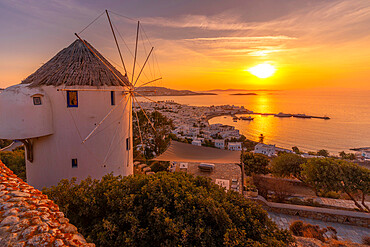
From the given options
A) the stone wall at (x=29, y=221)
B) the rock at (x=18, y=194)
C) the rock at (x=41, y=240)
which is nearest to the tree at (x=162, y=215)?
the stone wall at (x=29, y=221)

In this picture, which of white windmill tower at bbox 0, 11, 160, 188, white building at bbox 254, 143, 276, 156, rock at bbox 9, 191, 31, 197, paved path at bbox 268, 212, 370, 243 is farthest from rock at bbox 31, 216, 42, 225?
white building at bbox 254, 143, 276, 156

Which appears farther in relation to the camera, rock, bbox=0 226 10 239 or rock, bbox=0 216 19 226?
rock, bbox=0 216 19 226

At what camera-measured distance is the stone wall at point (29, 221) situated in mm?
1845

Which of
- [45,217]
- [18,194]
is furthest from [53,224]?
[18,194]

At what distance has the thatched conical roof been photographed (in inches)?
265

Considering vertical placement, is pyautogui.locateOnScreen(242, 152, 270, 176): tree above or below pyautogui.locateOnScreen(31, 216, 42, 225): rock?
below

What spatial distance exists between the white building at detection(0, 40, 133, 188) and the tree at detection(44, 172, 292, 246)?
10.7 feet

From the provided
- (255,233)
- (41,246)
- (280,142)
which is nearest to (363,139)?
(280,142)

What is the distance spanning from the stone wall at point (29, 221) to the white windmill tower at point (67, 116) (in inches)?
166

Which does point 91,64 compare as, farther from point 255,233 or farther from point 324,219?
point 324,219

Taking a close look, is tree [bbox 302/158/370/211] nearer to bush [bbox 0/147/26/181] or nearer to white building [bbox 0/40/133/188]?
white building [bbox 0/40/133/188]

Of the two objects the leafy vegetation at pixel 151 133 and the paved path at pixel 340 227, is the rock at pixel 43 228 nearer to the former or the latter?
the paved path at pixel 340 227

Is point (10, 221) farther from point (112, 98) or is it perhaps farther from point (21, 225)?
point (112, 98)

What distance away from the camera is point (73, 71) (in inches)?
274
